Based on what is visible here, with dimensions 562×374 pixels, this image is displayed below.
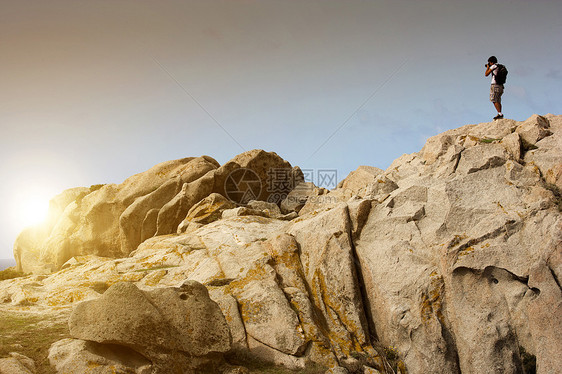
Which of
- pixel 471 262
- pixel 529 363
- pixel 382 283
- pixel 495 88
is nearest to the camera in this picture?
pixel 529 363

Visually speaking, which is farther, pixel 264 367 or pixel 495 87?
pixel 495 87

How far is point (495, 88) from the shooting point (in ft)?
92.2

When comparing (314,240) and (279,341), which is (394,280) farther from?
(279,341)

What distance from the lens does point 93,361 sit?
40.3ft

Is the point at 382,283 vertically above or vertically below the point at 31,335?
above

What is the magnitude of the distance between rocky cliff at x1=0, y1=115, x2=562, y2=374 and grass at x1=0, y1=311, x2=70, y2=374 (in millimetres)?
504

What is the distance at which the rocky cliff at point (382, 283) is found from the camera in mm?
13992

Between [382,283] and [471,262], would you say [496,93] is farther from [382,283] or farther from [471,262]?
[382,283]

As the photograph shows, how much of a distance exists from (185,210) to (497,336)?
28.4 meters

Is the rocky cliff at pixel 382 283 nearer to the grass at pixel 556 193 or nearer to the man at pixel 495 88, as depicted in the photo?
the grass at pixel 556 193

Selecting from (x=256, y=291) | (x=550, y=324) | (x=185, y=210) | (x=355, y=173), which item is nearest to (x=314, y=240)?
(x=256, y=291)

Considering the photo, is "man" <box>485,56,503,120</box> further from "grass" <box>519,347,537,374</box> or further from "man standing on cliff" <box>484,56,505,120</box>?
"grass" <box>519,347,537,374</box>

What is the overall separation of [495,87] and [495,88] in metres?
0.07

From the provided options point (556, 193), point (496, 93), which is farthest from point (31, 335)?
point (496, 93)
